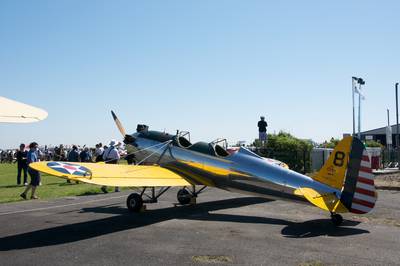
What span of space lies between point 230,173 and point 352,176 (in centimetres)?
307

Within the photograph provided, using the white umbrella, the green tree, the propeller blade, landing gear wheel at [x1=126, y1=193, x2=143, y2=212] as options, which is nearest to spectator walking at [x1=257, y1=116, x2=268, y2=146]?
the green tree

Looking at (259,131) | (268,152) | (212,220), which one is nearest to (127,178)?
(212,220)

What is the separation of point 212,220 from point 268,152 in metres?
15.2

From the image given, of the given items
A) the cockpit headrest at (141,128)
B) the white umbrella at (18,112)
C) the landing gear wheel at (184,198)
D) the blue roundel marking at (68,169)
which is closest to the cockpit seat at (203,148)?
the landing gear wheel at (184,198)

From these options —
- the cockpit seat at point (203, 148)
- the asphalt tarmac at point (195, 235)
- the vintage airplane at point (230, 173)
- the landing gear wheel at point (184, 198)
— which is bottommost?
the asphalt tarmac at point (195, 235)

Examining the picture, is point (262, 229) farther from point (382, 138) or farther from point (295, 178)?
point (382, 138)

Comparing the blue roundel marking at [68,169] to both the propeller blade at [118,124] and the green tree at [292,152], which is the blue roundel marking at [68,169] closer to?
the propeller blade at [118,124]

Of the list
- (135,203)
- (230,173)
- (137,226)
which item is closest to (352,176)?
(230,173)

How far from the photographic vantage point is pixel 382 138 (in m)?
54.6

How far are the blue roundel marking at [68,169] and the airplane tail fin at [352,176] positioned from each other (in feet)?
16.4

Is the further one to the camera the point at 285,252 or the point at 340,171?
the point at 340,171

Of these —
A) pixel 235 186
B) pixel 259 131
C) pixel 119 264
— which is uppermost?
pixel 259 131

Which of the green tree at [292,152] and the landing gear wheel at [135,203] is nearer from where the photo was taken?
the landing gear wheel at [135,203]

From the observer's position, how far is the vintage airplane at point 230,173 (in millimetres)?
8711
